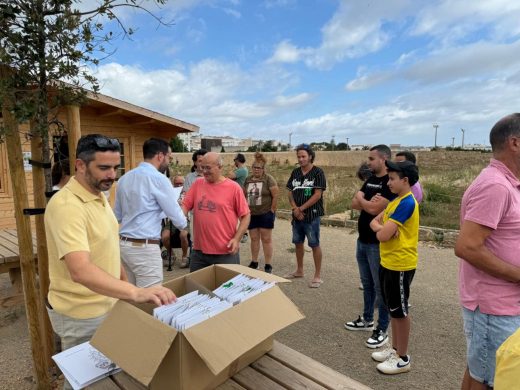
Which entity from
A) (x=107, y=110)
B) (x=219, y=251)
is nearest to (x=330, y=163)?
(x=107, y=110)

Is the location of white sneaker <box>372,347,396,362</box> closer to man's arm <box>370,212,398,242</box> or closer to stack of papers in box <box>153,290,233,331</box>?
man's arm <box>370,212,398,242</box>

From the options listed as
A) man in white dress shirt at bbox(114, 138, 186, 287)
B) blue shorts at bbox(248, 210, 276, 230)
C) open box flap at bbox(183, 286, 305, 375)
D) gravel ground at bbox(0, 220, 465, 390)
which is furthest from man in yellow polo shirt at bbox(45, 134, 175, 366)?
blue shorts at bbox(248, 210, 276, 230)

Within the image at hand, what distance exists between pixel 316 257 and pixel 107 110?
5.34 meters

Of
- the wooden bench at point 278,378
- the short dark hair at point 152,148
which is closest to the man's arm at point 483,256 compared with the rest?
the wooden bench at point 278,378

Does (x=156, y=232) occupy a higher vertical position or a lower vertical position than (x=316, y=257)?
higher

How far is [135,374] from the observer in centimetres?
124

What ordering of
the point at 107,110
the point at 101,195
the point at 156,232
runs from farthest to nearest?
the point at 107,110 < the point at 156,232 < the point at 101,195

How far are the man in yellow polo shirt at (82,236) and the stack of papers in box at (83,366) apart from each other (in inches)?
11.0

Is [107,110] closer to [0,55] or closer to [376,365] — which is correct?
[0,55]

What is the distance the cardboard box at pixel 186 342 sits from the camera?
1.24 metres

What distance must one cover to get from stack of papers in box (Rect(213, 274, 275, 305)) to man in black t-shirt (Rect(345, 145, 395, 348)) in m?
2.06

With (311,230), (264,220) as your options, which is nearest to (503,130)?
(311,230)

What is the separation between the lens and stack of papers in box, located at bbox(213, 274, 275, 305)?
155cm

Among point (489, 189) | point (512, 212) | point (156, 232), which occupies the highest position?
point (489, 189)
